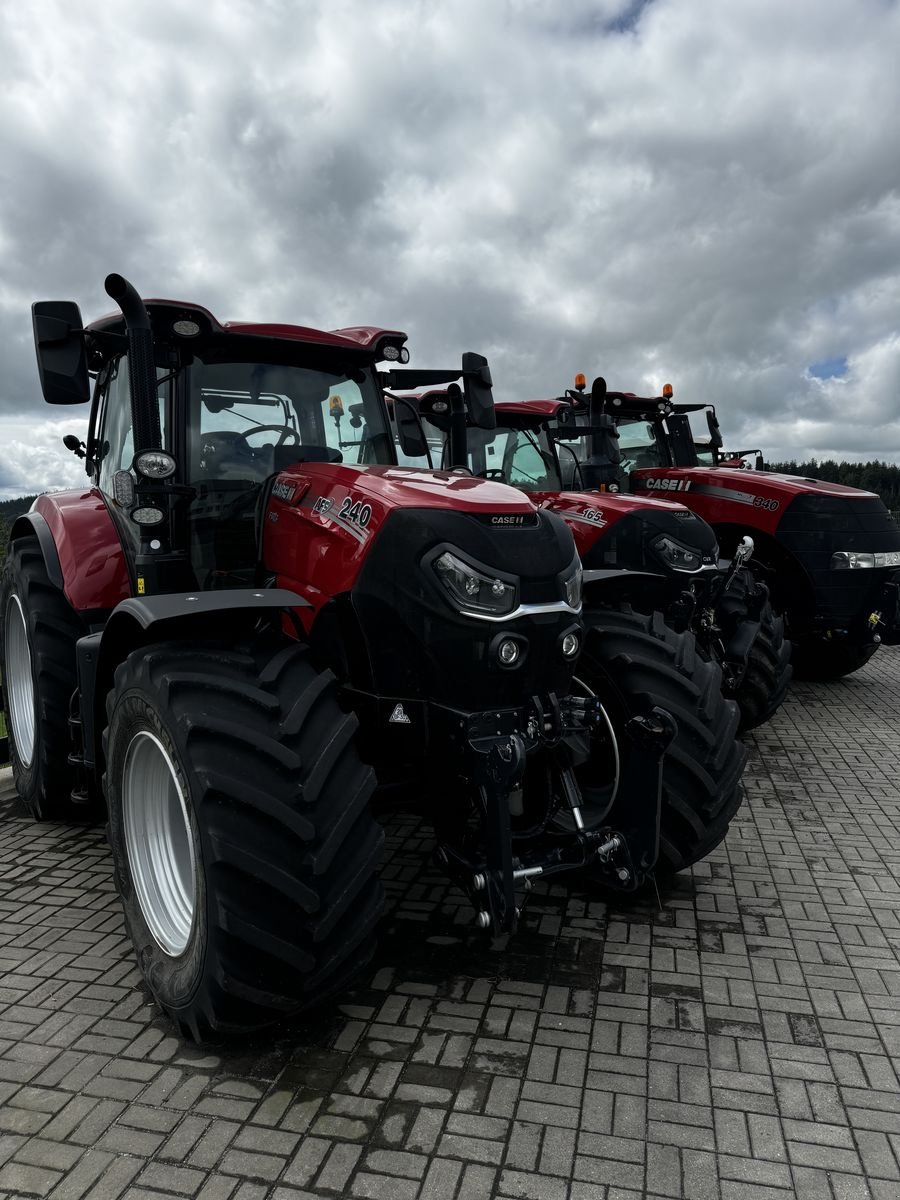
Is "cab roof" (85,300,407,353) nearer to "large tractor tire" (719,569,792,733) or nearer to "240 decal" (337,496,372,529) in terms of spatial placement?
"240 decal" (337,496,372,529)

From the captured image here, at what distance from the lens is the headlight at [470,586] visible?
2.93 meters

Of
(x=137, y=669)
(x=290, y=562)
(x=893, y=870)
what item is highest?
(x=290, y=562)

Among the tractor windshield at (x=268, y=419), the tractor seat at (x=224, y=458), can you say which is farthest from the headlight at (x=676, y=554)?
the tractor seat at (x=224, y=458)

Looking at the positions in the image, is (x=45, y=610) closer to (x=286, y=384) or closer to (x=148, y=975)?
(x=286, y=384)

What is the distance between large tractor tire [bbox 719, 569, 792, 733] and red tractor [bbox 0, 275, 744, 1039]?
268 cm

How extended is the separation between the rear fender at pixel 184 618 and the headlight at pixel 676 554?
3.57 meters

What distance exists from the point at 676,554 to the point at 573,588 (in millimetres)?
3468

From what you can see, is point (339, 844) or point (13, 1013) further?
point (13, 1013)

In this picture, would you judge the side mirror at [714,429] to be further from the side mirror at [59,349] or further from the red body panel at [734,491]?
the side mirror at [59,349]

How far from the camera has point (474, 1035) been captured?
286 centimetres

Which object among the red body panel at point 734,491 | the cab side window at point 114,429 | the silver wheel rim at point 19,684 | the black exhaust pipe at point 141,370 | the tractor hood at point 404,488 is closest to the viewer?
the tractor hood at point 404,488

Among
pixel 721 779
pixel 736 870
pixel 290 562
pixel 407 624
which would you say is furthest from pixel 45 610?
pixel 736 870

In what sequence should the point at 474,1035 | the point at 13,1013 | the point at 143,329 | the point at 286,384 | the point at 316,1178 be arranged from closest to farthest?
the point at 316,1178 < the point at 474,1035 < the point at 13,1013 < the point at 143,329 < the point at 286,384

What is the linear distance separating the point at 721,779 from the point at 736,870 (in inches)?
30.3
